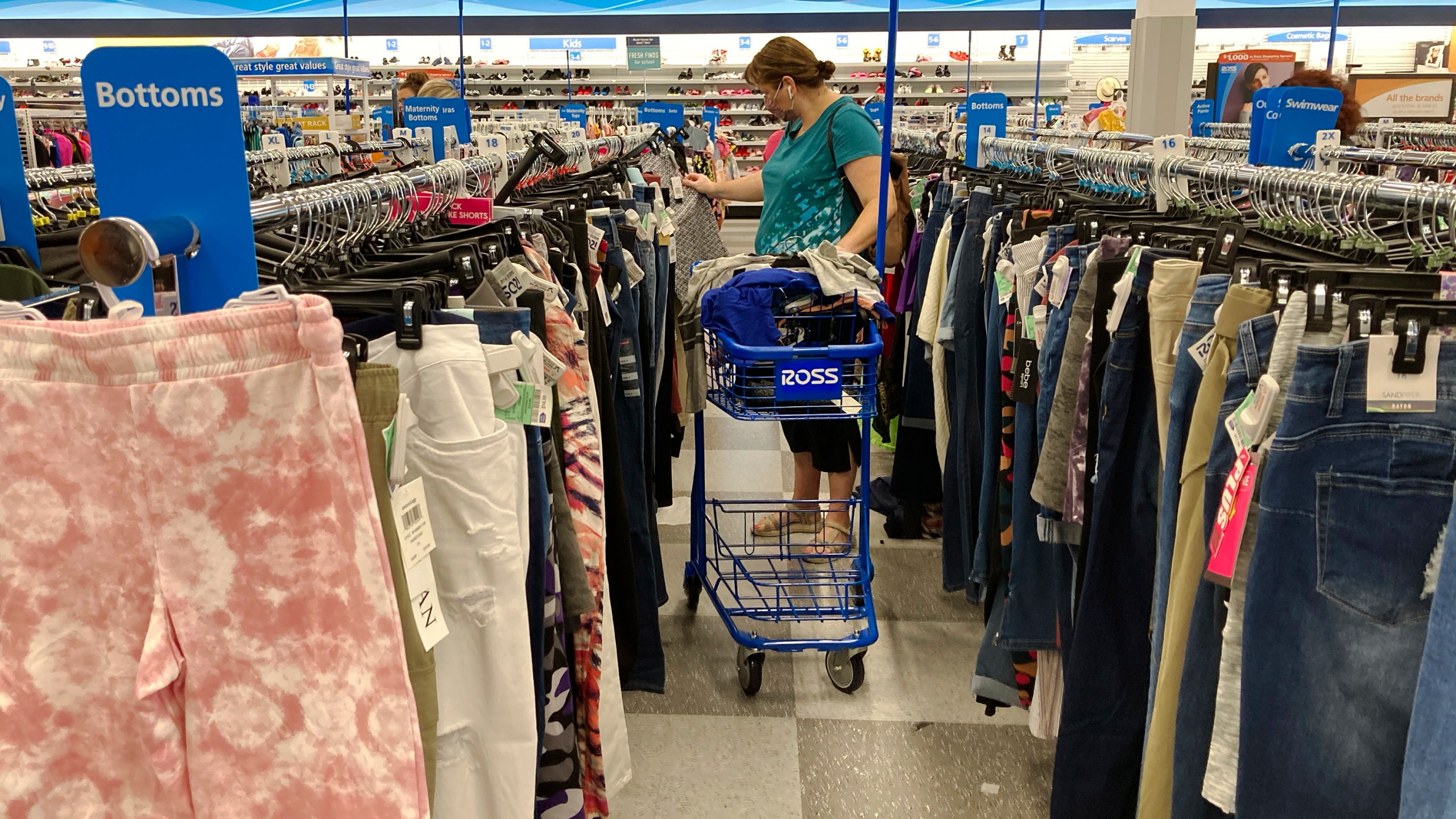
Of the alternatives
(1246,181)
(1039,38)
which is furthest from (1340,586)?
(1039,38)

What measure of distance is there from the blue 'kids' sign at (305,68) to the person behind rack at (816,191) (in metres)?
4.25

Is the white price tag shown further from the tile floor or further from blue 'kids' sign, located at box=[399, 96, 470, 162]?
blue 'kids' sign, located at box=[399, 96, 470, 162]

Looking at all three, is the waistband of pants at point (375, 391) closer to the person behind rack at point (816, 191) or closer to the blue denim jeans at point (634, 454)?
the blue denim jeans at point (634, 454)

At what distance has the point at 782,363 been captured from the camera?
242 centimetres

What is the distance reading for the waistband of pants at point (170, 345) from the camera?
0.87 metres

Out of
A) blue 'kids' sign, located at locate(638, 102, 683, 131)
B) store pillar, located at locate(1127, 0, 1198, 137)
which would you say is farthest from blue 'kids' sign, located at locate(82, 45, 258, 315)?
blue 'kids' sign, located at locate(638, 102, 683, 131)

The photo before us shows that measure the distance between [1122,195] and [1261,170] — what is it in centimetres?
57

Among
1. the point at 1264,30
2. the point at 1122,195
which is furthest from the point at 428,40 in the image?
the point at 1122,195

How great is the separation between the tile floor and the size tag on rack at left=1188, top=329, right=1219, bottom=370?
4.06 ft

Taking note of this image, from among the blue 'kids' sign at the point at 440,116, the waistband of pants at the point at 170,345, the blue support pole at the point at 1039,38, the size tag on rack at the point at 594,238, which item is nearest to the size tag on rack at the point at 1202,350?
the waistband of pants at the point at 170,345

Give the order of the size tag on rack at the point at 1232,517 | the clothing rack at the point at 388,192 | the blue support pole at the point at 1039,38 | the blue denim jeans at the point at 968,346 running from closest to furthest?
the size tag on rack at the point at 1232,517
the clothing rack at the point at 388,192
the blue denim jeans at the point at 968,346
the blue support pole at the point at 1039,38

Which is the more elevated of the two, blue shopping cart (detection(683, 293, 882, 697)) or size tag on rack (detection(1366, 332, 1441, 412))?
size tag on rack (detection(1366, 332, 1441, 412))

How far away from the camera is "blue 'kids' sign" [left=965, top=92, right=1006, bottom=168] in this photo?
13.8 feet

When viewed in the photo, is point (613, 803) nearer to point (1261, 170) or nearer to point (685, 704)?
point (685, 704)
